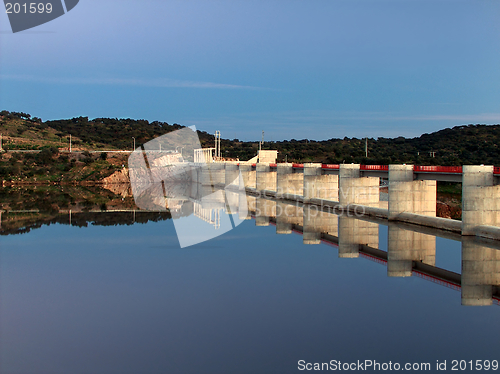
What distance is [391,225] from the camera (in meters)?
28.1

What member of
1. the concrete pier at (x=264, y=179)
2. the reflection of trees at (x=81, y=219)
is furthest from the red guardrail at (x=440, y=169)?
the concrete pier at (x=264, y=179)

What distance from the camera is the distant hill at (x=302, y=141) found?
78.9 meters

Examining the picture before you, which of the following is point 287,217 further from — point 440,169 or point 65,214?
point 65,214

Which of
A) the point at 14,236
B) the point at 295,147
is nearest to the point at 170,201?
the point at 14,236

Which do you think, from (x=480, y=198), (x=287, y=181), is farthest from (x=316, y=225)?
(x=287, y=181)

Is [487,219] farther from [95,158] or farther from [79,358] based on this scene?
[95,158]

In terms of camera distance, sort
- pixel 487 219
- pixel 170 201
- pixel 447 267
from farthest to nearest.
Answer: pixel 170 201 → pixel 487 219 → pixel 447 267

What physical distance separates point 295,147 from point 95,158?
59193mm

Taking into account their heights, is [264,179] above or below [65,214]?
above

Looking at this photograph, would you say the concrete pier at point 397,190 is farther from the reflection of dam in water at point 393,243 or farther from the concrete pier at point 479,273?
the concrete pier at point 479,273

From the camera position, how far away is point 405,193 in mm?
29141

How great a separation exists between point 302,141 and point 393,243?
13231 centimetres

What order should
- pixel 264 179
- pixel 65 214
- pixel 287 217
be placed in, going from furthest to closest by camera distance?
1. pixel 264 179
2. pixel 65 214
3. pixel 287 217
